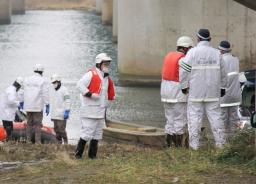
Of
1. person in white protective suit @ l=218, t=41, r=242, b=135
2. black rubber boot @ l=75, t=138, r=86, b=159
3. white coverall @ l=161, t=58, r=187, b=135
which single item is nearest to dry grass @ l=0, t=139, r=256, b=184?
black rubber boot @ l=75, t=138, r=86, b=159

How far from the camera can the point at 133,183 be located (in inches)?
343

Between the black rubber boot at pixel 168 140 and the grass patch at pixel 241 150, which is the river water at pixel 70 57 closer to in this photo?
the black rubber boot at pixel 168 140

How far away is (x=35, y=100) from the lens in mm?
16188

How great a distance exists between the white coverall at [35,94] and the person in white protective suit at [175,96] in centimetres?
368

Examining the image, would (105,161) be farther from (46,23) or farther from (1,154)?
(46,23)

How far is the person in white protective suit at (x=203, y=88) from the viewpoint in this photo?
11.9 metres

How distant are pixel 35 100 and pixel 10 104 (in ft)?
3.19

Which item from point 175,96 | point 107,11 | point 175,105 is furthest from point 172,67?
point 107,11

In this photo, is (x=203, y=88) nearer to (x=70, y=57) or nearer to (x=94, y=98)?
(x=94, y=98)

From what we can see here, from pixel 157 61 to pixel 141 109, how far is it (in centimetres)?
564

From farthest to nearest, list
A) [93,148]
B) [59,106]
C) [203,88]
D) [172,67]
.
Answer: [59,106] → [172,67] → [93,148] → [203,88]

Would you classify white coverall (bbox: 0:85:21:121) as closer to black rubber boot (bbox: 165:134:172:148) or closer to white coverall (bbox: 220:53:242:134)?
black rubber boot (bbox: 165:134:172:148)

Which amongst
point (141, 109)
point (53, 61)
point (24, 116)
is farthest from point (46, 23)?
point (24, 116)

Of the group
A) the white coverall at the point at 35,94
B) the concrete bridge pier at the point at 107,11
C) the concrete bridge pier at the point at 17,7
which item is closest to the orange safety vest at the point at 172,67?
the white coverall at the point at 35,94
